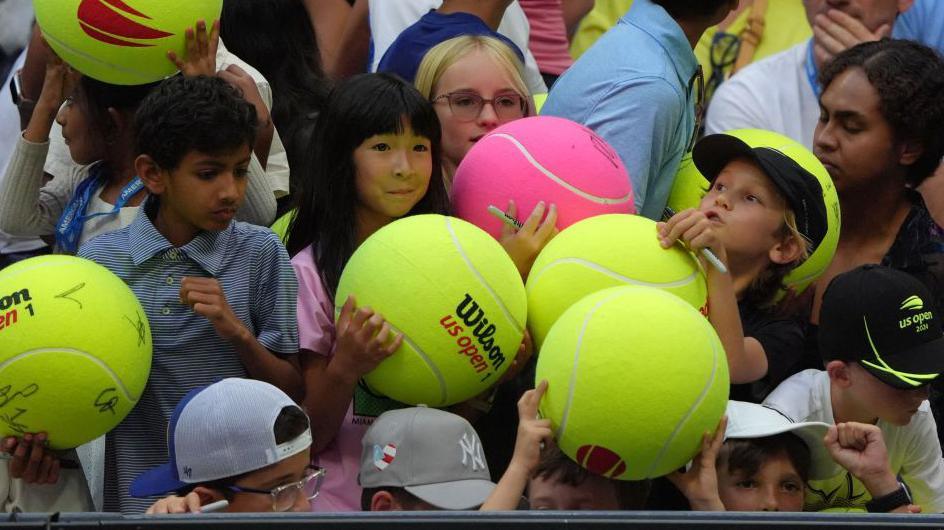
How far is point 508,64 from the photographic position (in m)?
5.49

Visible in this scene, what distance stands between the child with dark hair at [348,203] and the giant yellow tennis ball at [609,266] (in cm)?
59

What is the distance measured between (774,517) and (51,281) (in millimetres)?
2058

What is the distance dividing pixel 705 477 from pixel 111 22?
2.20 m

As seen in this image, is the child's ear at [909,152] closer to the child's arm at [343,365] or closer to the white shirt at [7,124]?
the child's arm at [343,365]

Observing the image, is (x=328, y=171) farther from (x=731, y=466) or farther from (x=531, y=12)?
(x=531, y=12)

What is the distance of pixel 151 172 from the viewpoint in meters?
4.55

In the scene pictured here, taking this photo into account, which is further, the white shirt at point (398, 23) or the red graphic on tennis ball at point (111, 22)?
the white shirt at point (398, 23)

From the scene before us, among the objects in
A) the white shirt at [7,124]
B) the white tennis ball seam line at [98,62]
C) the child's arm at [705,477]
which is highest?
the white tennis ball seam line at [98,62]

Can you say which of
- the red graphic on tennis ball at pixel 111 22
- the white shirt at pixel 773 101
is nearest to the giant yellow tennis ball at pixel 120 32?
the red graphic on tennis ball at pixel 111 22

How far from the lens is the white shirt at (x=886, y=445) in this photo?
4.76 meters

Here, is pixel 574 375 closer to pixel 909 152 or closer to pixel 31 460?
pixel 31 460

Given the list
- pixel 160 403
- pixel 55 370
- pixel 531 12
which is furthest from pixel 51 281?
pixel 531 12
